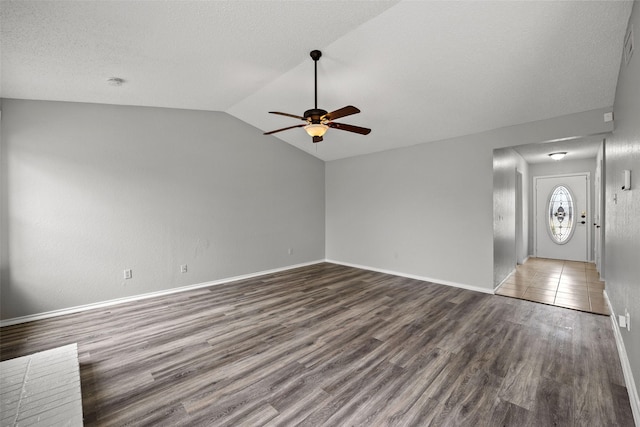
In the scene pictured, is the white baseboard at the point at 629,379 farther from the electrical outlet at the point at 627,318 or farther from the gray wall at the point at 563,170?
the gray wall at the point at 563,170

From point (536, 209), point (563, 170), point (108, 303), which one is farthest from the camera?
point (536, 209)

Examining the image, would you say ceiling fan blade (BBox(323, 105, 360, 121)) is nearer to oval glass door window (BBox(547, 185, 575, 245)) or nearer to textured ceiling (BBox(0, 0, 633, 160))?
textured ceiling (BBox(0, 0, 633, 160))

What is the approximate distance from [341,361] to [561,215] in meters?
7.34

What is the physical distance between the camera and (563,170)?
659 centimetres

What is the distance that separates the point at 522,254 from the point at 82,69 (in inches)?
342

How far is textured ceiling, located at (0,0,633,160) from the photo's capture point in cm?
218

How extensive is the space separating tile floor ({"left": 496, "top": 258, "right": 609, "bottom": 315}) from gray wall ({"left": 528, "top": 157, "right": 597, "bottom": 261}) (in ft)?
3.93

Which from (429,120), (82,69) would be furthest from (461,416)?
(82,69)

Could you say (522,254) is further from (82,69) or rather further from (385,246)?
(82,69)

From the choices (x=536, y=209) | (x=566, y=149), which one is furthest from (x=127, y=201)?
(x=536, y=209)

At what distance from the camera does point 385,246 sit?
5629 mm

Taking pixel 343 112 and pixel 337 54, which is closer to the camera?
pixel 343 112

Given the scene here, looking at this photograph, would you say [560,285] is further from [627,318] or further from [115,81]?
[115,81]

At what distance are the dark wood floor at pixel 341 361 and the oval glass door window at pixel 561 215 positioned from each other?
4256 millimetres
